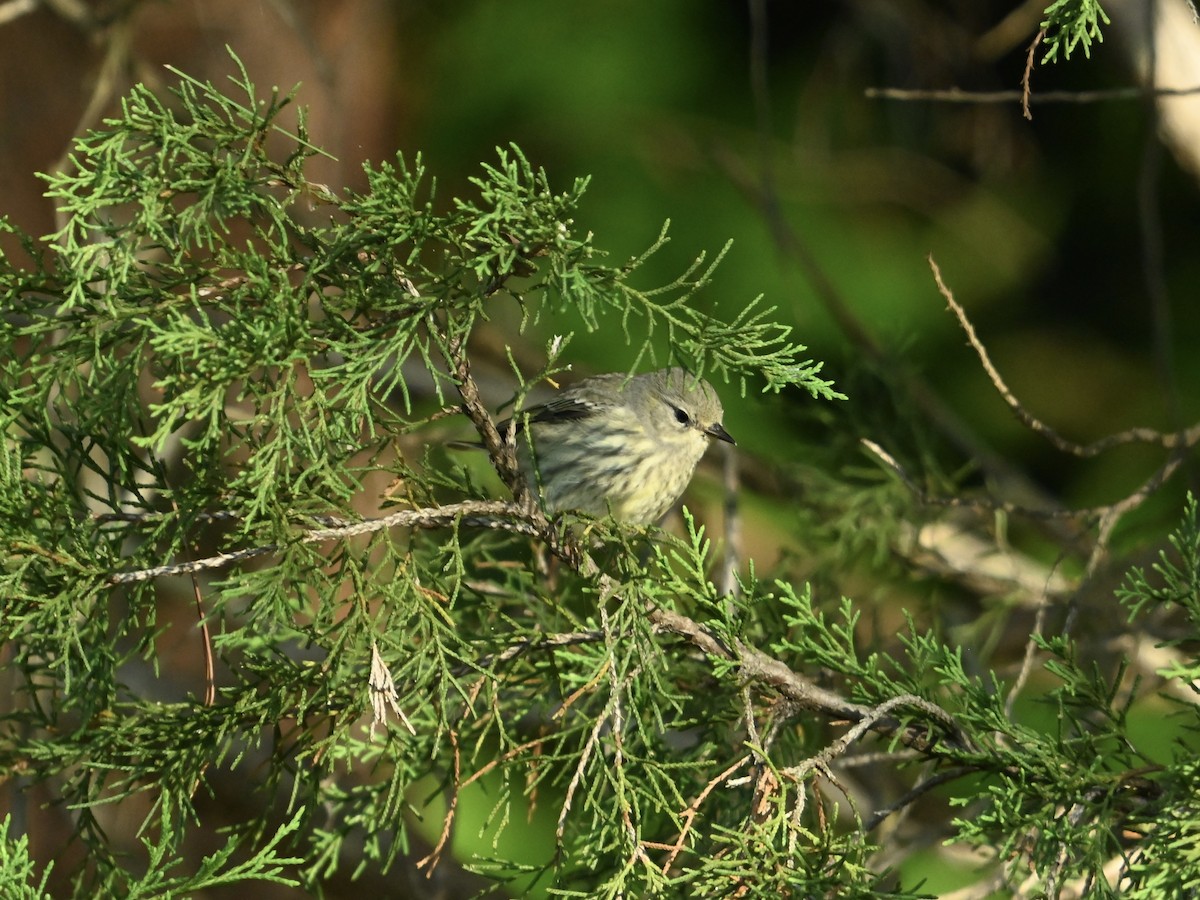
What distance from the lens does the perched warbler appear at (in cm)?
355

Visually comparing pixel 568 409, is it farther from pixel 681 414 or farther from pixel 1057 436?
pixel 1057 436

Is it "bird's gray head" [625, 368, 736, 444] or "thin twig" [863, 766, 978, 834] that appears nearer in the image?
"thin twig" [863, 766, 978, 834]

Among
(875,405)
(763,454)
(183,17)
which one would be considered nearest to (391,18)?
(183,17)

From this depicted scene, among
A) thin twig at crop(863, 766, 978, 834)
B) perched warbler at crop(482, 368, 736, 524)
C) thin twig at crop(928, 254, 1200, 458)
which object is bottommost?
perched warbler at crop(482, 368, 736, 524)

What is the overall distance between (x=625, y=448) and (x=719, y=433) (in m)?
0.28

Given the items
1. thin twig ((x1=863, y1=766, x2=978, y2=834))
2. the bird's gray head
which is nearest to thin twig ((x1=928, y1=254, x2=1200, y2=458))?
thin twig ((x1=863, y1=766, x2=978, y2=834))

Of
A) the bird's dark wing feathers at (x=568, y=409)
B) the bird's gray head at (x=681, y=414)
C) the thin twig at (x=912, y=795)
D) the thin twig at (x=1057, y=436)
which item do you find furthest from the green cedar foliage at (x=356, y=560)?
the bird's dark wing feathers at (x=568, y=409)

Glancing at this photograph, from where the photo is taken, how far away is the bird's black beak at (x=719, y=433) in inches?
136

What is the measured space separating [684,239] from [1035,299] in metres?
1.27

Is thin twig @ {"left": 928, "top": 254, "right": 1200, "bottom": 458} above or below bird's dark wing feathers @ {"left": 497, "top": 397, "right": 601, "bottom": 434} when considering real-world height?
above

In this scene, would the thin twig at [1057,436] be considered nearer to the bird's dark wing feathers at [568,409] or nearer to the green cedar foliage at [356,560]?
the green cedar foliage at [356,560]

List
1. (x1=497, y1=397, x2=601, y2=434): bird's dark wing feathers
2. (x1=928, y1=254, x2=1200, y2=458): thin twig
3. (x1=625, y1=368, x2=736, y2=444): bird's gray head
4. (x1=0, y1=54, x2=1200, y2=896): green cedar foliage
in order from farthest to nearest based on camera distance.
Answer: (x1=497, y1=397, x2=601, y2=434): bird's dark wing feathers → (x1=625, y1=368, x2=736, y2=444): bird's gray head → (x1=928, y1=254, x2=1200, y2=458): thin twig → (x1=0, y1=54, x2=1200, y2=896): green cedar foliage

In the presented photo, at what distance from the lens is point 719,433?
3.51 metres

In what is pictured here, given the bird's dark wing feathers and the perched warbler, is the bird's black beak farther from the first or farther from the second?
the bird's dark wing feathers
